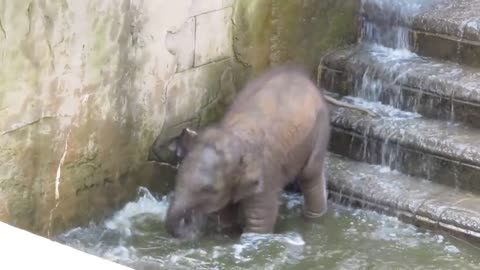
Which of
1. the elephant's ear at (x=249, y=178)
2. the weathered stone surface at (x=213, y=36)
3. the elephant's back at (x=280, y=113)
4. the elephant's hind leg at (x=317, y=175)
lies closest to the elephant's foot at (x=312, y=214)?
the elephant's hind leg at (x=317, y=175)

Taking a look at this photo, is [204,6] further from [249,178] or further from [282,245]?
[282,245]

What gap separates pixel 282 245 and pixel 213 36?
5.33 feet

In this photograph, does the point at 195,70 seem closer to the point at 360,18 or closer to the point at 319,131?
the point at 319,131

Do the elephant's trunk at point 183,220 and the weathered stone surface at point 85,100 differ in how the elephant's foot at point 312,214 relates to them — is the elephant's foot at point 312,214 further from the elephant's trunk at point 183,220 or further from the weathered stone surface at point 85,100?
the weathered stone surface at point 85,100

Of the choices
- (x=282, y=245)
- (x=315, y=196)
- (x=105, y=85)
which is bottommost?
(x=282, y=245)

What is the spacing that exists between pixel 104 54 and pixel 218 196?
1083 millimetres

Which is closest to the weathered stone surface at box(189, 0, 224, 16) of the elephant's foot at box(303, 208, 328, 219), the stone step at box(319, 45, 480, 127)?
the stone step at box(319, 45, 480, 127)

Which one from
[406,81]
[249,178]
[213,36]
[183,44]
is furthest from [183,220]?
[406,81]

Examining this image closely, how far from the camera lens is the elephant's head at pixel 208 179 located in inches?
231

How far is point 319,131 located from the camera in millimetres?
6527

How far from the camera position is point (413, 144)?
279 inches

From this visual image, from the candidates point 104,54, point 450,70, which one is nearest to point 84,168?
point 104,54

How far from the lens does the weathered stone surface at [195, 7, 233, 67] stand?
6891mm

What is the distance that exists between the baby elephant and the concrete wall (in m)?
0.55
